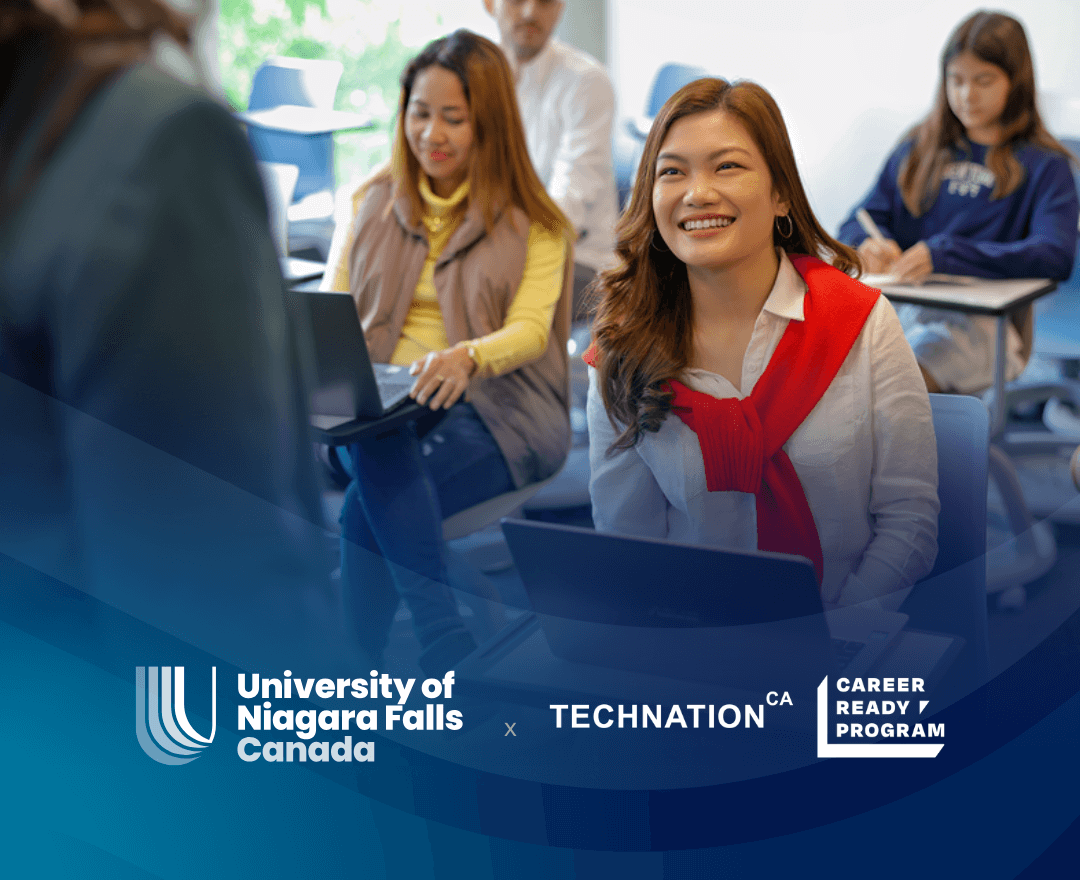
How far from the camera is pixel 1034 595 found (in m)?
2.60

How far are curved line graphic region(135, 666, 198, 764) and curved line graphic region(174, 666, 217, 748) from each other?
0.02 meters

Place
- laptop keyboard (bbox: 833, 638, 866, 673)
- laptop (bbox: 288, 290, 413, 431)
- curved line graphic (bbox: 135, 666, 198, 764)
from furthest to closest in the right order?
laptop (bbox: 288, 290, 413, 431) < laptop keyboard (bbox: 833, 638, 866, 673) < curved line graphic (bbox: 135, 666, 198, 764)

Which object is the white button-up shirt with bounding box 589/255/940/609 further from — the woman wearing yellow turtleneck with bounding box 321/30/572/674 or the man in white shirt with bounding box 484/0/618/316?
the man in white shirt with bounding box 484/0/618/316

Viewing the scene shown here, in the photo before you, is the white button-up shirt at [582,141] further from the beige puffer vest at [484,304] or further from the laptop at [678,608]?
the laptop at [678,608]

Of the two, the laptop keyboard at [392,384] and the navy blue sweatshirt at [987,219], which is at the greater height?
the navy blue sweatshirt at [987,219]

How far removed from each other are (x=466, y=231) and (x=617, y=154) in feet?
8.85

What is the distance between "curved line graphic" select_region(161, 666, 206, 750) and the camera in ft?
2.29

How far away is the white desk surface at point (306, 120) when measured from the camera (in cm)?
414

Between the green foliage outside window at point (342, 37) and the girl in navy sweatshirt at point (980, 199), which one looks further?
the green foliage outside window at point (342, 37)

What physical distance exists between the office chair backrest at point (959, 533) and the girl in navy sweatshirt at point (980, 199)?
4.01 ft

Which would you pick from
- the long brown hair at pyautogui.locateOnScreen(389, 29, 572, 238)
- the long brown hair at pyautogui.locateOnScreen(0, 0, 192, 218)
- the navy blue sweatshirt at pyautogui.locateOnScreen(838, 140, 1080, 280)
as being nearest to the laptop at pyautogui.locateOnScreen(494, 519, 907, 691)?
the long brown hair at pyautogui.locateOnScreen(0, 0, 192, 218)

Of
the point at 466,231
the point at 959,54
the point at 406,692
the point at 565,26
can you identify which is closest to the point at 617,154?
the point at 565,26

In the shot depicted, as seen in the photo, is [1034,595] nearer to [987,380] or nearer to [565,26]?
[987,380]

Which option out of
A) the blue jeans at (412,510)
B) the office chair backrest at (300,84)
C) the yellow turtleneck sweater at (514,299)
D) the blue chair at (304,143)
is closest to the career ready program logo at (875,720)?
the blue jeans at (412,510)
